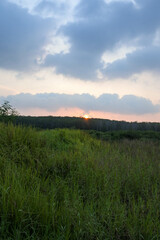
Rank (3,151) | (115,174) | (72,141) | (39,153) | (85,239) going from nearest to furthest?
1. (85,239)
2. (115,174)
3. (3,151)
4. (39,153)
5. (72,141)

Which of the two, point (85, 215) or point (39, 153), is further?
point (39, 153)

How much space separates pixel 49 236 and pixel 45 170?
8.54 ft

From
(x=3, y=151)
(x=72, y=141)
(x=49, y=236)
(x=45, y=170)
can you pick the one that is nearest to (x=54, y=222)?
(x=49, y=236)

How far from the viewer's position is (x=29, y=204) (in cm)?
263

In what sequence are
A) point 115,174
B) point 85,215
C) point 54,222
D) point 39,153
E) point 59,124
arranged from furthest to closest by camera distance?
1. point 59,124
2. point 39,153
3. point 115,174
4. point 85,215
5. point 54,222

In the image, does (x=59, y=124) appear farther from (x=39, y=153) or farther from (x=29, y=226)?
(x=29, y=226)

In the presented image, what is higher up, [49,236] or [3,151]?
[3,151]

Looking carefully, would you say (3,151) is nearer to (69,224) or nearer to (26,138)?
(26,138)

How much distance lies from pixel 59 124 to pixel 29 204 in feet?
88.5

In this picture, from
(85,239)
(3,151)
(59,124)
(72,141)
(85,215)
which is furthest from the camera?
(59,124)

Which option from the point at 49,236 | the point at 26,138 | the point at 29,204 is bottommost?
the point at 49,236

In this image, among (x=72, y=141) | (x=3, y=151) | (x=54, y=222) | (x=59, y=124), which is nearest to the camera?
(x=54, y=222)

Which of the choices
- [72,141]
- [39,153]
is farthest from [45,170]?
[72,141]

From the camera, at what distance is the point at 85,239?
2363 mm
